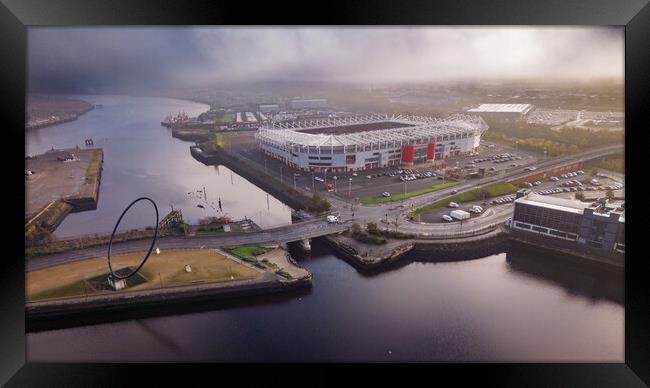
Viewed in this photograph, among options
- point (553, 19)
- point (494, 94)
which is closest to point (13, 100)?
point (553, 19)

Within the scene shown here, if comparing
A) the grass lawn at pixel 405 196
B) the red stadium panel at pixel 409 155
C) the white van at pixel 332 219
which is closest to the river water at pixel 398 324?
the white van at pixel 332 219

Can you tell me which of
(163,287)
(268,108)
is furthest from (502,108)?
(163,287)

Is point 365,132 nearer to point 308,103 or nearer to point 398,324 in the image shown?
point 308,103

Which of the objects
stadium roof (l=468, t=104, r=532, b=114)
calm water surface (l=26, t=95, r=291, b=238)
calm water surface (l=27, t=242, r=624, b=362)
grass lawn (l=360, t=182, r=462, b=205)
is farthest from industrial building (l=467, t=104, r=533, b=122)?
calm water surface (l=26, t=95, r=291, b=238)

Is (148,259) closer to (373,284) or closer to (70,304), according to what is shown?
(70,304)

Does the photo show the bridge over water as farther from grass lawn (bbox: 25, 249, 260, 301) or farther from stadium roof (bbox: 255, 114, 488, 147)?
stadium roof (bbox: 255, 114, 488, 147)
